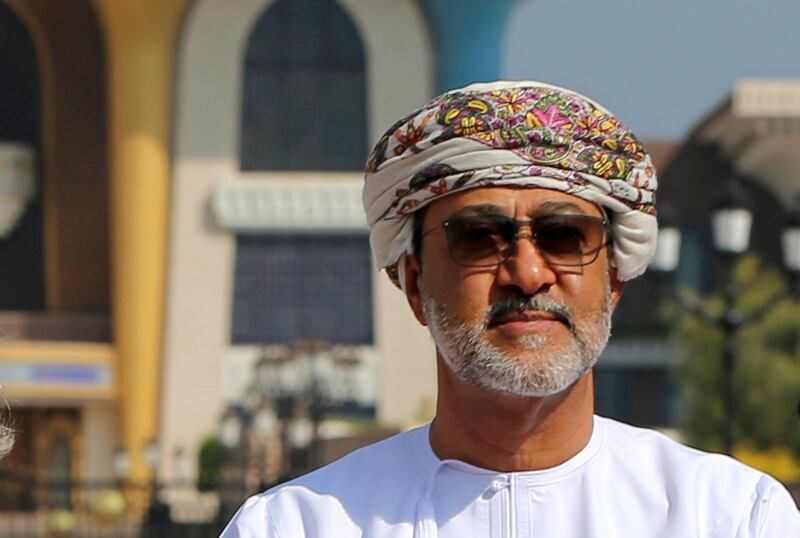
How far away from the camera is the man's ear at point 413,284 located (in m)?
→ 3.39

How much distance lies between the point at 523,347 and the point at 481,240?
0.17 meters

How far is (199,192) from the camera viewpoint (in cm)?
4081

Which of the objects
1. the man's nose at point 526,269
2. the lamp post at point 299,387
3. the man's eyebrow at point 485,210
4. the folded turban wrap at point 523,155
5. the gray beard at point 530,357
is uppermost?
the folded turban wrap at point 523,155

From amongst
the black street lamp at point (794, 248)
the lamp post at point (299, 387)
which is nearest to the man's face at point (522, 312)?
the black street lamp at point (794, 248)

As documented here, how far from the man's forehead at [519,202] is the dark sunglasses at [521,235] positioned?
0.01 meters

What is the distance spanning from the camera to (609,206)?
10.7 ft

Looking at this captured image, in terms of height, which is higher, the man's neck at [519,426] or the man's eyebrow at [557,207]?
the man's eyebrow at [557,207]

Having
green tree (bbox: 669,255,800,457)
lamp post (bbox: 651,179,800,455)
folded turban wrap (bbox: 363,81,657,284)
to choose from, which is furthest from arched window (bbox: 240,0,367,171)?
folded turban wrap (bbox: 363,81,657,284)

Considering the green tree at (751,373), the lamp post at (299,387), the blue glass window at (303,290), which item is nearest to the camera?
the lamp post at (299,387)

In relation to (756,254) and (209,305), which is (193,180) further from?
(756,254)

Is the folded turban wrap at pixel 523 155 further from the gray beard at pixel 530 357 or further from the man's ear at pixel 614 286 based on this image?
the gray beard at pixel 530 357

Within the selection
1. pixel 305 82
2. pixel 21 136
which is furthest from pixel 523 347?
pixel 21 136

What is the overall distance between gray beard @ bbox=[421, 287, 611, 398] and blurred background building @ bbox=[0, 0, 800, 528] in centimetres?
3536

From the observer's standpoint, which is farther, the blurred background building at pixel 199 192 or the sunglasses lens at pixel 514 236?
the blurred background building at pixel 199 192
